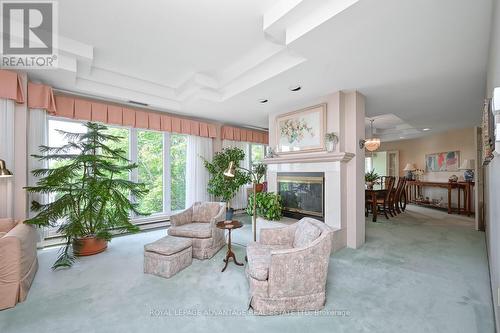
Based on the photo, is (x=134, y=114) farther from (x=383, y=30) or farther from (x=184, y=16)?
(x=383, y=30)

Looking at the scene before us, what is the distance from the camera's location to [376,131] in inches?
292

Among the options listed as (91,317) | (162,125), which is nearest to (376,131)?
(162,125)

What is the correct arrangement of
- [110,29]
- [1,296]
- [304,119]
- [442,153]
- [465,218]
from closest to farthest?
[1,296]
[110,29]
[304,119]
[465,218]
[442,153]

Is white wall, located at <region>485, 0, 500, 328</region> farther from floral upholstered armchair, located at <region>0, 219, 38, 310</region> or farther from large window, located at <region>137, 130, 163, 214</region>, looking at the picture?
large window, located at <region>137, 130, 163, 214</region>

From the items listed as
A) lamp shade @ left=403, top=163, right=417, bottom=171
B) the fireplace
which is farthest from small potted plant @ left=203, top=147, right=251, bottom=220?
lamp shade @ left=403, top=163, right=417, bottom=171

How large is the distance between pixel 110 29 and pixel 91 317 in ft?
9.35

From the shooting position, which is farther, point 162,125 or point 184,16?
point 162,125

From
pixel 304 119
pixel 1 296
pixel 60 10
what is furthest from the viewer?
pixel 304 119

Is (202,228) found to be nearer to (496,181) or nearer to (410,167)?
(496,181)

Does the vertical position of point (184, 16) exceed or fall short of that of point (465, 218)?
it exceeds it

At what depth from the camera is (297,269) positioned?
183cm

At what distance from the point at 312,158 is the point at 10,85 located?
14.2ft

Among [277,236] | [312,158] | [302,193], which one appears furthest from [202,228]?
[312,158]

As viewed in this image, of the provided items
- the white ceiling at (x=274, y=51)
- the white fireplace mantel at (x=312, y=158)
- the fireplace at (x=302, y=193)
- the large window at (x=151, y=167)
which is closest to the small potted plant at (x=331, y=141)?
the white fireplace mantel at (x=312, y=158)
